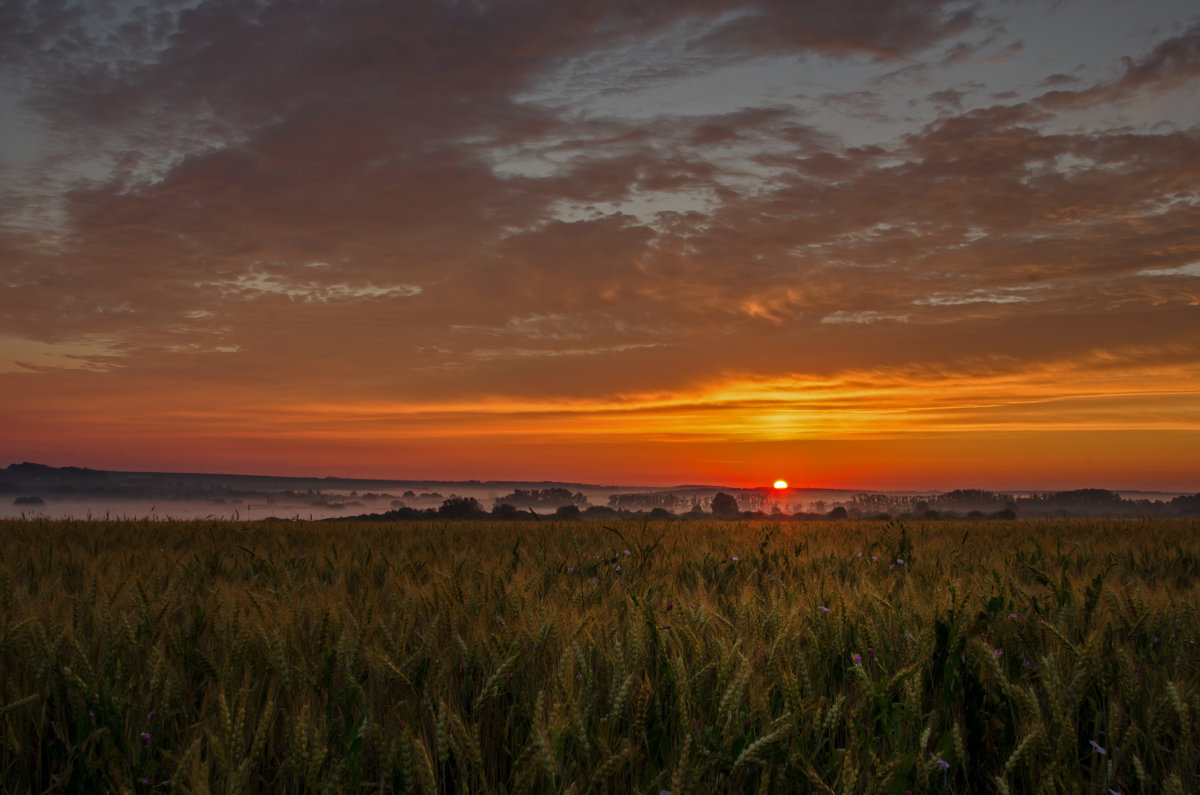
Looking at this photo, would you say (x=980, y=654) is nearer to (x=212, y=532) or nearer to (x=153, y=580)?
(x=153, y=580)

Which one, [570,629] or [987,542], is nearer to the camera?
[570,629]

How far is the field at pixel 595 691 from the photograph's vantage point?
1.69 metres

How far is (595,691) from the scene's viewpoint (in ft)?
6.93

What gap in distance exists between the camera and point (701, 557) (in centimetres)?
502

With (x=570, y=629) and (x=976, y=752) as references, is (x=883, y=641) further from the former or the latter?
(x=570, y=629)

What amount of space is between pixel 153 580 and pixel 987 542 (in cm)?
673

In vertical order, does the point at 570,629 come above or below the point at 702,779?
above

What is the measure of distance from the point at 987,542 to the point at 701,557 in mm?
3508

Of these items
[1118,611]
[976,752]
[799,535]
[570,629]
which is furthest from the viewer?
[799,535]

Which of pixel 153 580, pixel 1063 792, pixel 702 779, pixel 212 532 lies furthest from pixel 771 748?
pixel 212 532

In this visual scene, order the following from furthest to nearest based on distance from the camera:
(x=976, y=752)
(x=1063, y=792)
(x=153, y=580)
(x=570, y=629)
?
(x=153, y=580)
(x=570, y=629)
(x=976, y=752)
(x=1063, y=792)

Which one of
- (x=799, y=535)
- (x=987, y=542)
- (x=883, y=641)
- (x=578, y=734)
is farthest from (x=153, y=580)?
(x=987, y=542)

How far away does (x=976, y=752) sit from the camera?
2.06m

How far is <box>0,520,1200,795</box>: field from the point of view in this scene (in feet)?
5.54
